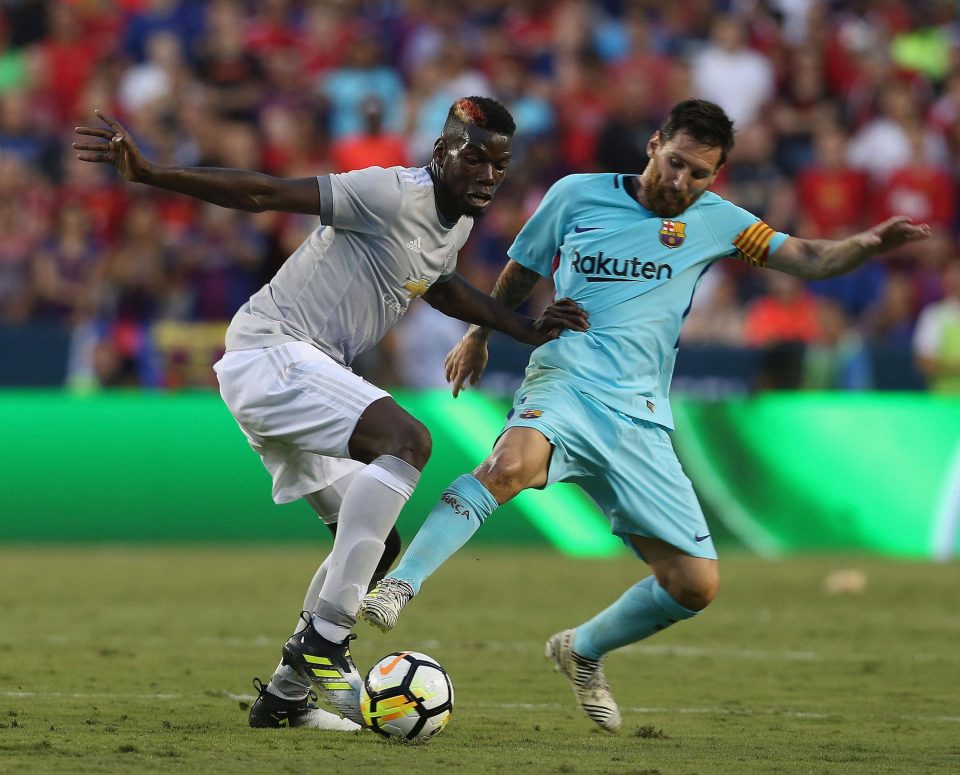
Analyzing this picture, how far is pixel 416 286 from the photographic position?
6102mm

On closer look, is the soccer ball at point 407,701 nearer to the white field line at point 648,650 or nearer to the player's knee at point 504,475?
the player's knee at point 504,475

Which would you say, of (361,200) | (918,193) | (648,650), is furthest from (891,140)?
(361,200)

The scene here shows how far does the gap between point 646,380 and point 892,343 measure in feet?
32.4

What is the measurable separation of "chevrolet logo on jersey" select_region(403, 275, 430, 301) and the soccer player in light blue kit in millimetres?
578

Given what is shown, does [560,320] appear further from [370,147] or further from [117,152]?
[370,147]

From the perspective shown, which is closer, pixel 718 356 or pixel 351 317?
pixel 351 317

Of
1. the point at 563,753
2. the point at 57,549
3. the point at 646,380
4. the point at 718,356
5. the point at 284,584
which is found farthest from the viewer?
the point at 718,356

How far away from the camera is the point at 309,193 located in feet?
18.8

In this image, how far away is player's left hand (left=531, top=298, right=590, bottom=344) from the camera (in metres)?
6.40

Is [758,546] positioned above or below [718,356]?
below

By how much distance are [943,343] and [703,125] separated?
31.6ft

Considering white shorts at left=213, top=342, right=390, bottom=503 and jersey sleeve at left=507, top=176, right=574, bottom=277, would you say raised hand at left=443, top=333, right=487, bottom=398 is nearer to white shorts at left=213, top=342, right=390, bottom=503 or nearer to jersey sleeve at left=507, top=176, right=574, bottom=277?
jersey sleeve at left=507, top=176, right=574, bottom=277

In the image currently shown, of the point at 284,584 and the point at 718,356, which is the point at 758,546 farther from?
the point at 284,584

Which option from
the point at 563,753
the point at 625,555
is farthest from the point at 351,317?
the point at 625,555
